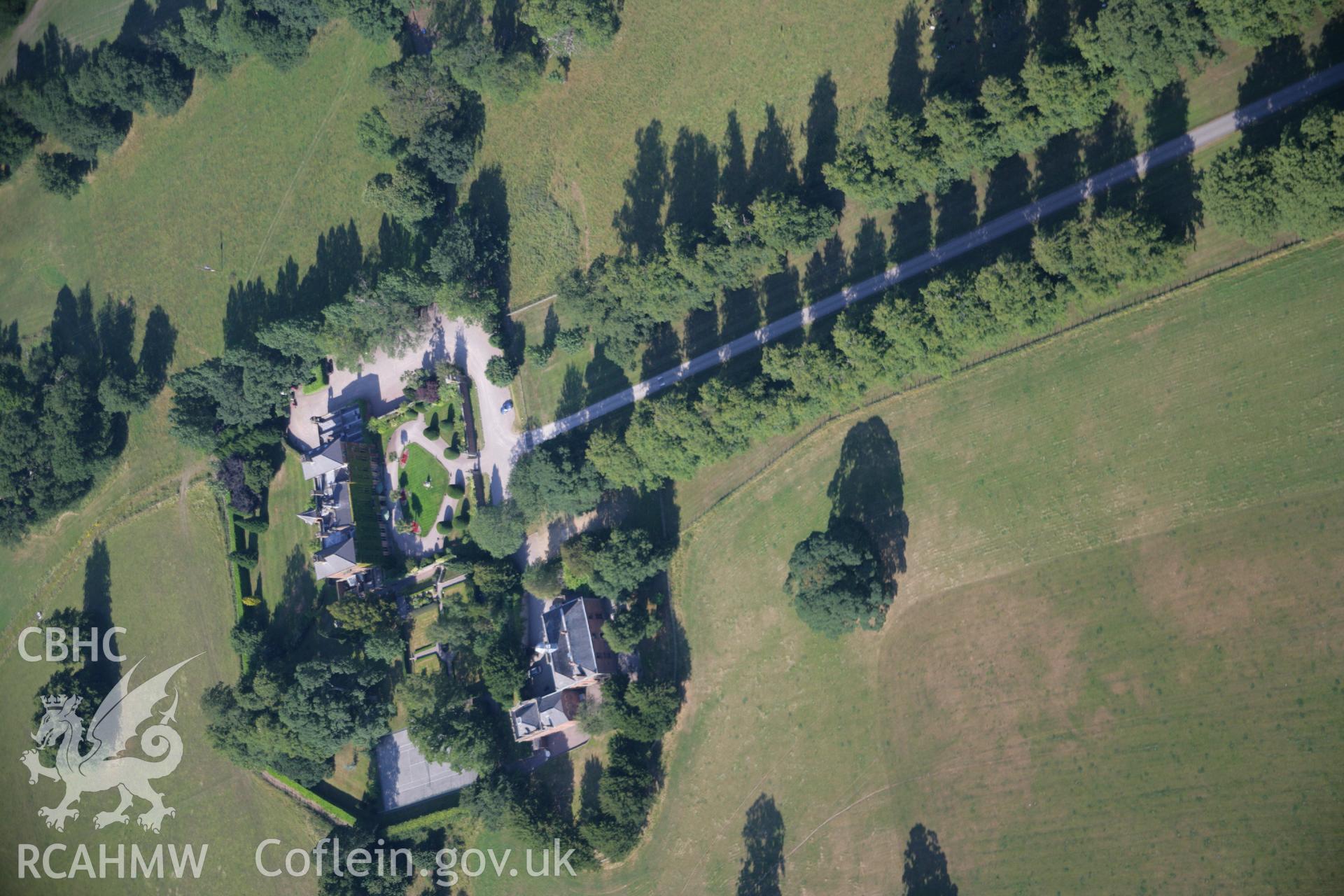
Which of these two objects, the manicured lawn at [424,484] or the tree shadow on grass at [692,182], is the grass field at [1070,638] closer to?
the tree shadow on grass at [692,182]

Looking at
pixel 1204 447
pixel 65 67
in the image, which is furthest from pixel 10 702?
pixel 1204 447

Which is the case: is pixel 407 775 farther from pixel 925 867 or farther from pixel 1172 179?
pixel 1172 179

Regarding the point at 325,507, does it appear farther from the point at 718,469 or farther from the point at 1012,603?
the point at 1012,603

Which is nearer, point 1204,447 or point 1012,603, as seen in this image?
point 1204,447

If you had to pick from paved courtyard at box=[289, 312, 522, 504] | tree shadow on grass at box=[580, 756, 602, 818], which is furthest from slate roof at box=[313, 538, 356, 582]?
tree shadow on grass at box=[580, 756, 602, 818]

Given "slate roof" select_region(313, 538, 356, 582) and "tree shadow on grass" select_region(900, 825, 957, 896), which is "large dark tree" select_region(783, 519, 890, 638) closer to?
"tree shadow on grass" select_region(900, 825, 957, 896)

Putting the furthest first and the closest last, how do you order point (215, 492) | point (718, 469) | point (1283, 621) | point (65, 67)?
point (65, 67)
point (215, 492)
point (718, 469)
point (1283, 621)

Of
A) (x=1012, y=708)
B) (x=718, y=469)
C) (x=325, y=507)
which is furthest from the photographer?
(x=325, y=507)
